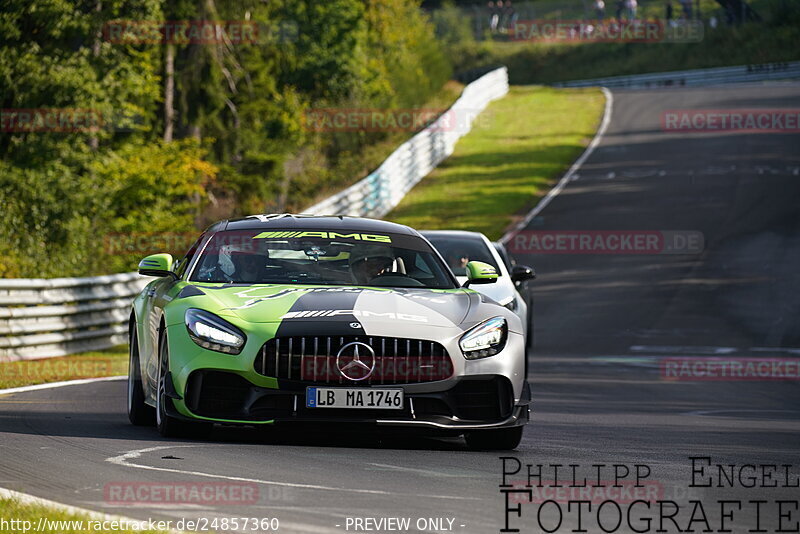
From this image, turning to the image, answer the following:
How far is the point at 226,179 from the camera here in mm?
44062

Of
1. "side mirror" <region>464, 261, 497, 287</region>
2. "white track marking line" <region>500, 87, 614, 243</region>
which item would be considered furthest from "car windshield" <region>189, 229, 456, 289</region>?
"white track marking line" <region>500, 87, 614, 243</region>

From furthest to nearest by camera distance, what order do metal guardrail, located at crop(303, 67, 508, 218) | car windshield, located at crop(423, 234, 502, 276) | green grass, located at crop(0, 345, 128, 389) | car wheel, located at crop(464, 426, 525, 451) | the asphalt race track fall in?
1. metal guardrail, located at crop(303, 67, 508, 218)
2. car windshield, located at crop(423, 234, 502, 276)
3. green grass, located at crop(0, 345, 128, 389)
4. car wheel, located at crop(464, 426, 525, 451)
5. the asphalt race track

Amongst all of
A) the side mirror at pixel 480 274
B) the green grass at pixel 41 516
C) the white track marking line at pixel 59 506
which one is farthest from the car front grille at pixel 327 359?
the green grass at pixel 41 516

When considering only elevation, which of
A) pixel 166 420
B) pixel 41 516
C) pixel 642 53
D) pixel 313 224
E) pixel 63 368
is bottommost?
pixel 642 53

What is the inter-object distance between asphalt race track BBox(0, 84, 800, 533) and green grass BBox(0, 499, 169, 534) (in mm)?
304

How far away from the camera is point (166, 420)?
8.50 meters

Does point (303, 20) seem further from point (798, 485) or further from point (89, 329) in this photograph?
point (798, 485)

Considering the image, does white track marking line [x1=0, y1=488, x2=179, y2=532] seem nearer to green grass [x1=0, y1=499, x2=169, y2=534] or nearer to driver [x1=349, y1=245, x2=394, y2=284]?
green grass [x1=0, y1=499, x2=169, y2=534]

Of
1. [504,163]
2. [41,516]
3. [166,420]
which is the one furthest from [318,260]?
[504,163]

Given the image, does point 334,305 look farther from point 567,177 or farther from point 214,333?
point 567,177

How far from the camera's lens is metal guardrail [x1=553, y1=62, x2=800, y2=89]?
63000 millimetres

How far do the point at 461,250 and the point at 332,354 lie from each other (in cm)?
795

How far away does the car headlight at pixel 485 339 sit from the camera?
838 centimetres

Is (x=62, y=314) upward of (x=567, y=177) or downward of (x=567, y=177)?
upward
